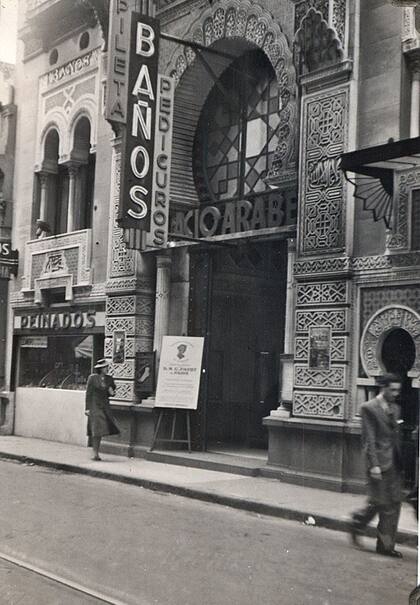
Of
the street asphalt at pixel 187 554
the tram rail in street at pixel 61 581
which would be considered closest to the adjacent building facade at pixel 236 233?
the street asphalt at pixel 187 554

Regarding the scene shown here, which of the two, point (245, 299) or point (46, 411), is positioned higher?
point (245, 299)

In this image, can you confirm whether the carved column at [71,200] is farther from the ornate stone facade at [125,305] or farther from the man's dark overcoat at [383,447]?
the man's dark overcoat at [383,447]

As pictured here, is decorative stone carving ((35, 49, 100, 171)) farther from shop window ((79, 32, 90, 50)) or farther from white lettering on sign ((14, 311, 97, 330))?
white lettering on sign ((14, 311, 97, 330))

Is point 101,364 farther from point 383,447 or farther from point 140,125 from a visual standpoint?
point 383,447

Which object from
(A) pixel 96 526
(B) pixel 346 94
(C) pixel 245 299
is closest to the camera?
(A) pixel 96 526

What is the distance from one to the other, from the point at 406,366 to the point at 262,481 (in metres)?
4.59

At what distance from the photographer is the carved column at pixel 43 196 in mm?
10477

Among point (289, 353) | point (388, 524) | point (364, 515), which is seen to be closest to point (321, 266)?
point (289, 353)

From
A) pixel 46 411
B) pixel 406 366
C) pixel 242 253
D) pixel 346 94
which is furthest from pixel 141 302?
pixel 406 366

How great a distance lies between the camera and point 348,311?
10078 mm

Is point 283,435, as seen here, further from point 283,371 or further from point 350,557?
point 350,557

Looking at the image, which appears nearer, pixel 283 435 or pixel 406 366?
pixel 406 366

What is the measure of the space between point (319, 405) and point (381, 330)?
6.80 feet

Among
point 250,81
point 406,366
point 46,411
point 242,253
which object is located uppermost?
point 250,81
